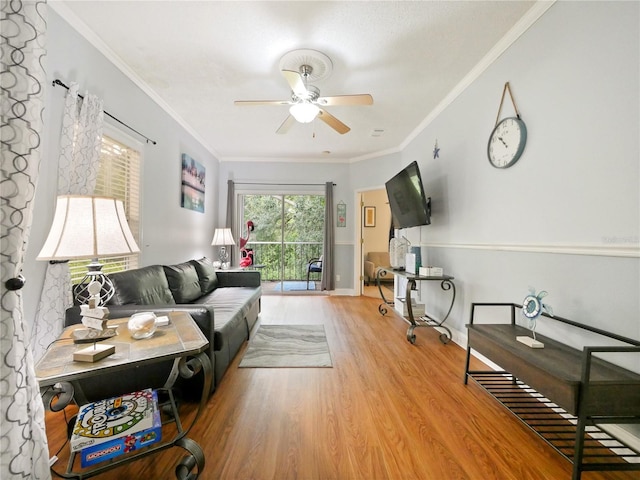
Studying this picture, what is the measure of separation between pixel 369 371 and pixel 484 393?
0.84 meters

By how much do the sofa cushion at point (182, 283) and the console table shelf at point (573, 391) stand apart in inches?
104

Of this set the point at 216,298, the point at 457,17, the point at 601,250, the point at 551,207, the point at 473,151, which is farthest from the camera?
the point at 216,298

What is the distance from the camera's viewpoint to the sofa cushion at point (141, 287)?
200 cm

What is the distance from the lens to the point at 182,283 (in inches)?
113

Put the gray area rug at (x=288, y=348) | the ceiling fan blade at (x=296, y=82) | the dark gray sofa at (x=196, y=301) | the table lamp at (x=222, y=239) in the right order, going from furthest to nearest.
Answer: the table lamp at (x=222, y=239) → the gray area rug at (x=288, y=348) → the ceiling fan blade at (x=296, y=82) → the dark gray sofa at (x=196, y=301)

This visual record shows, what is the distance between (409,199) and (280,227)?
119 inches

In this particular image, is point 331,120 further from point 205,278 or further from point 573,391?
point 573,391

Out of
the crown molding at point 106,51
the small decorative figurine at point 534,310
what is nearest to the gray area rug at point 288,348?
the small decorative figurine at point 534,310

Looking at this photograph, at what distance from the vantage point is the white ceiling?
186cm

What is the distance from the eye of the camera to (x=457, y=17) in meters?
1.93

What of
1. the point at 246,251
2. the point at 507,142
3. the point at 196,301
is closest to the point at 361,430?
the point at 196,301

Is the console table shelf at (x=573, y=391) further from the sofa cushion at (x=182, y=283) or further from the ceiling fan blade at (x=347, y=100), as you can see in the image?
the sofa cushion at (x=182, y=283)

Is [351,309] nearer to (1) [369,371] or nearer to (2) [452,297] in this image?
(2) [452,297]

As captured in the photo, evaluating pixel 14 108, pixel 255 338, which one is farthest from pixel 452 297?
pixel 14 108
